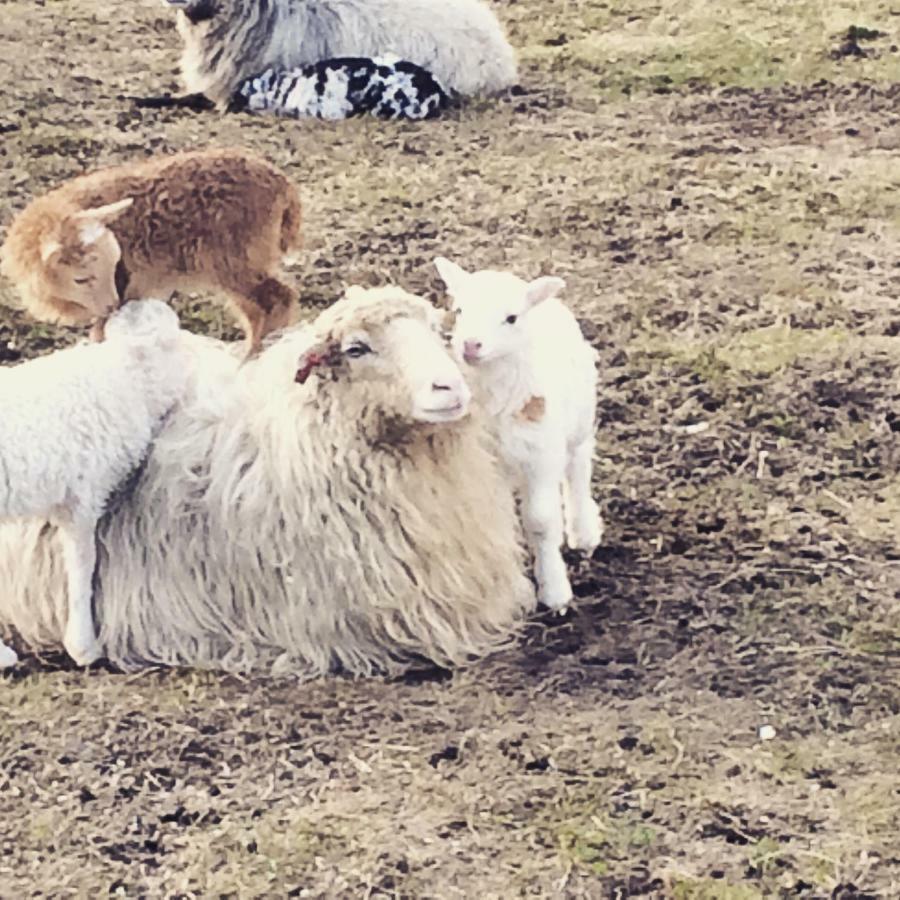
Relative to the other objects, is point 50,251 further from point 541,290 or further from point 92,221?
point 541,290

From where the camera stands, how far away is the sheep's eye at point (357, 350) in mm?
4211

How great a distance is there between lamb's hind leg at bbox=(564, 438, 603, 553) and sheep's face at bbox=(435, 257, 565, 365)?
2.11 feet

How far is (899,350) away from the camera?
5984 mm

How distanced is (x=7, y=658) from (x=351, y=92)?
480 centimetres

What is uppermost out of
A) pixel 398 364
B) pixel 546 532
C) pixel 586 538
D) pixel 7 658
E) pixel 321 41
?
pixel 398 364

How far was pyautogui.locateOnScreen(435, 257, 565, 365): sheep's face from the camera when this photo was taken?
4113 mm

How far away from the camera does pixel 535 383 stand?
4.29 metres

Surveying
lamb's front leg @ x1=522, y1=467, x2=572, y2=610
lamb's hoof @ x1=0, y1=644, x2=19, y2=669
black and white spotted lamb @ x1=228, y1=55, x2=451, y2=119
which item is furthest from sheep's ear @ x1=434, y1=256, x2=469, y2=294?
black and white spotted lamb @ x1=228, y1=55, x2=451, y2=119

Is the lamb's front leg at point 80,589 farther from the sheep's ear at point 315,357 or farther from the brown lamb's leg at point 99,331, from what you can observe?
the sheep's ear at point 315,357

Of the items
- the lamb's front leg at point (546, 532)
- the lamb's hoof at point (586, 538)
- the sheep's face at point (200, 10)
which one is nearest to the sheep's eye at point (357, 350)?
the lamb's front leg at point (546, 532)

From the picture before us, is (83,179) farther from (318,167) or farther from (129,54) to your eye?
(129,54)

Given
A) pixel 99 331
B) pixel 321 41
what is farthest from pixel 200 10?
pixel 99 331

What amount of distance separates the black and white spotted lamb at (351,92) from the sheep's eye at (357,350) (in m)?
4.53

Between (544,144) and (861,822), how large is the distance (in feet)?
16.7
